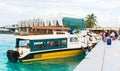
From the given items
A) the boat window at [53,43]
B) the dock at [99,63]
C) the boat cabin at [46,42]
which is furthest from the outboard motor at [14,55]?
the dock at [99,63]

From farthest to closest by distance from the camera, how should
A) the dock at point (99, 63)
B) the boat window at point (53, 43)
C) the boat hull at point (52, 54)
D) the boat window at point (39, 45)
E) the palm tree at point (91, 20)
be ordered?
1. the palm tree at point (91, 20)
2. the boat window at point (53, 43)
3. the boat window at point (39, 45)
4. the boat hull at point (52, 54)
5. the dock at point (99, 63)

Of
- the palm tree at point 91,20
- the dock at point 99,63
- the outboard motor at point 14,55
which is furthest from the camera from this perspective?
the palm tree at point 91,20

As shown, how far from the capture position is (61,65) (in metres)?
25.8

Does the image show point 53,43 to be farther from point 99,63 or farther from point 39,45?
point 99,63

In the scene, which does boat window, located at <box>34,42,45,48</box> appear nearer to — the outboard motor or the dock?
the outboard motor

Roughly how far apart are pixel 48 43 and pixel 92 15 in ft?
244

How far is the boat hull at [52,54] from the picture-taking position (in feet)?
86.4

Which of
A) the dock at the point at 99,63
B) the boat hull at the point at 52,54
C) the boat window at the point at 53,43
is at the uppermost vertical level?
the dock at the point at 99,63

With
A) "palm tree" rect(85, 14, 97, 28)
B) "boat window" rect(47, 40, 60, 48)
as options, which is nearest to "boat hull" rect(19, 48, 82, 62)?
"boat window" rect(47, 40, 60, 48)

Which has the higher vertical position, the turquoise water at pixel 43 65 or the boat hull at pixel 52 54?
the boat hull at pixel 52 54

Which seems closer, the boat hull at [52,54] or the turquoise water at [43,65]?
the turquoise water at [43,65]

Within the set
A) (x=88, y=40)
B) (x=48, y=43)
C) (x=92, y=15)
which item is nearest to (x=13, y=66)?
(x=48, y=43)

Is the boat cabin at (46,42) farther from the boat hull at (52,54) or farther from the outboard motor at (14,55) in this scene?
the outboard motor at (14,55)

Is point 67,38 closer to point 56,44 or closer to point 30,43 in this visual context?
point 56,44
